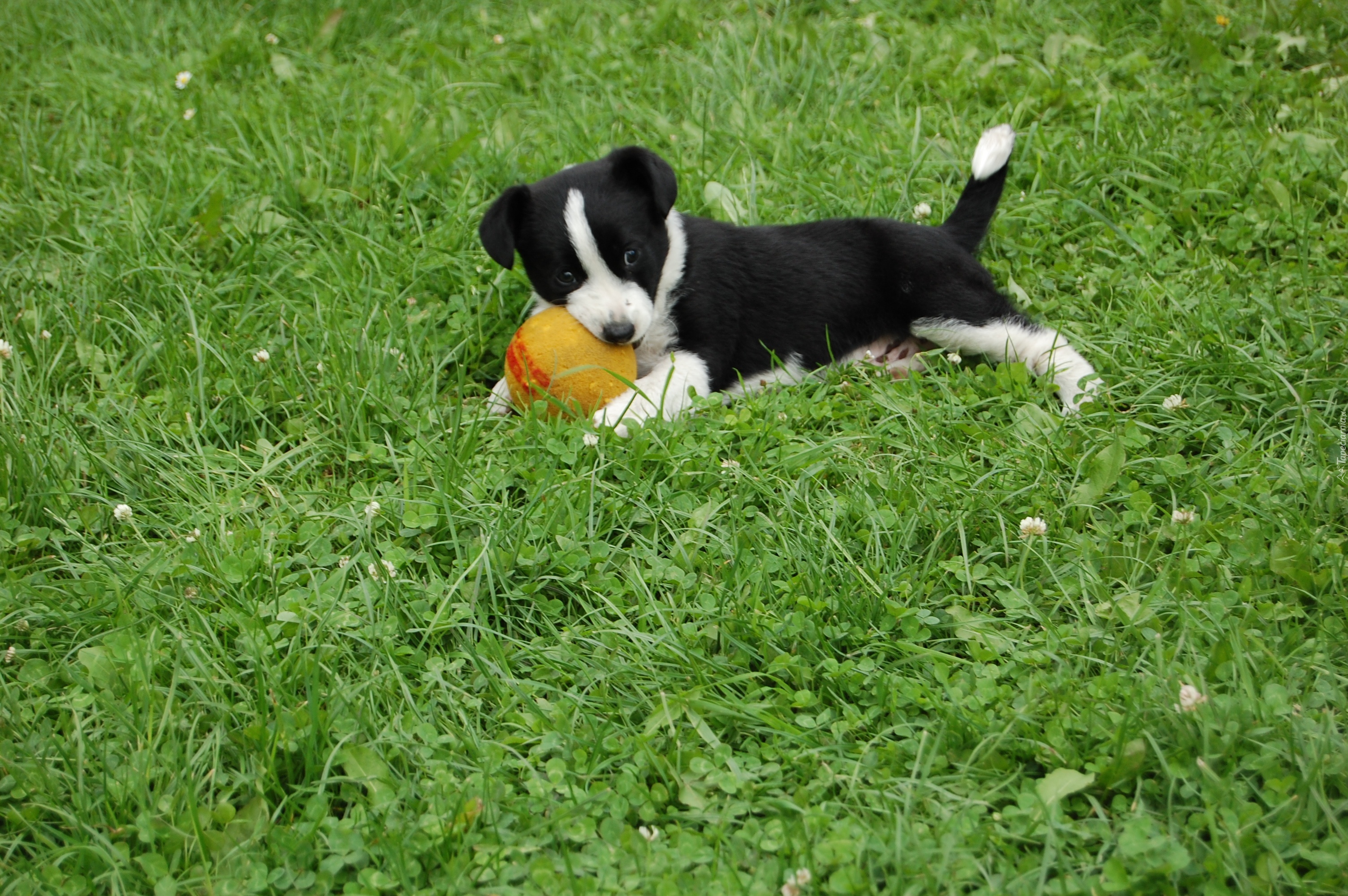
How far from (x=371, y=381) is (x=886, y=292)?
1.59 meters

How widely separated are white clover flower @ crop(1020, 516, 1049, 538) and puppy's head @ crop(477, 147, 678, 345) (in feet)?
3.93

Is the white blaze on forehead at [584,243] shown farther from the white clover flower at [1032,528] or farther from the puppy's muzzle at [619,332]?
the white clover flower at [1032,528]

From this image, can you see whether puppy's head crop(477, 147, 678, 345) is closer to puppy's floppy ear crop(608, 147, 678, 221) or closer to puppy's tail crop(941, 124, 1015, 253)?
puppy's floppy ear crop(608, 147, 678, 221)

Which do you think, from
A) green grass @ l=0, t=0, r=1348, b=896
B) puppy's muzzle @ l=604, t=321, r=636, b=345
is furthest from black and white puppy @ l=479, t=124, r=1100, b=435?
green grass @ l=0, t=0, r=1348, b=896

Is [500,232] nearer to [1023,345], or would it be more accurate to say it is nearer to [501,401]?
[501,401]

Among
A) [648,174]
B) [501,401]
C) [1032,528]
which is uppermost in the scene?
[648,174]

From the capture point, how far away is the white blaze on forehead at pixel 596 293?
2.97 meters

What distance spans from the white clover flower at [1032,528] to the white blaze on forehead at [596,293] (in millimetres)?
1198

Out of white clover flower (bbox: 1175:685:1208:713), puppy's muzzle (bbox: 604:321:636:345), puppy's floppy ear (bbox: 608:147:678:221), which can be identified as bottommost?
white clover flower (bbox: 1175:685:1208:713)

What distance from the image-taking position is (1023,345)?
3.16 metres

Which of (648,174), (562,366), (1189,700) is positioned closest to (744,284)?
(648,174)

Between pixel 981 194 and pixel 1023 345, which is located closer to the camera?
pixel 1023 345

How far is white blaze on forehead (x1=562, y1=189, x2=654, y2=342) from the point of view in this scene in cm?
297

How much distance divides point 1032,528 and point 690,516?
777 mm
